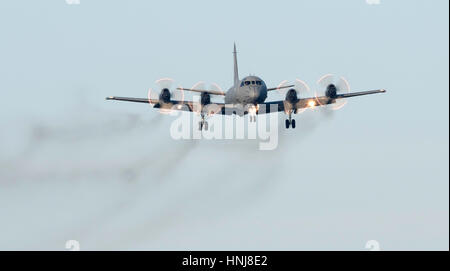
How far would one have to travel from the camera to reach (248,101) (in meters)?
89.9

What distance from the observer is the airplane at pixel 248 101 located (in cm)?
9025

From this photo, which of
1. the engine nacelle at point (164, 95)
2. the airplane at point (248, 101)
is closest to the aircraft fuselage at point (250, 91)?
the airplane at point (248, 101)

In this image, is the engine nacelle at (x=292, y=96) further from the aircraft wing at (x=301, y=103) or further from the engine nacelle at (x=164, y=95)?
the engine nacelle at (x=164, y=95)

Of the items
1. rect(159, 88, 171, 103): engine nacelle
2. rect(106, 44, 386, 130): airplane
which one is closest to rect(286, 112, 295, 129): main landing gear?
rect(106, 44, 386, 130): airplane

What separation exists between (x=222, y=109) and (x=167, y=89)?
4.83 m

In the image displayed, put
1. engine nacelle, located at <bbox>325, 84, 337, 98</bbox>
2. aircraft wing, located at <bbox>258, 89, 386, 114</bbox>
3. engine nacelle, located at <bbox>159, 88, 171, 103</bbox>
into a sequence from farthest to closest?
engine nacelle, located at <bbox>159, 88, 171, 103</bbox>, aircraft wing, located at <bbox>258, 89, 386, 114</bbox>, engine nacelle, located at <bbox>325, 84, 337, 98</bbox>

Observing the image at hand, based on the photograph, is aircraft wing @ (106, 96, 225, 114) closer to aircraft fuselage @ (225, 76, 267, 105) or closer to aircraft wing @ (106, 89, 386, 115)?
aircraft wing @ (106, 89, 386, 115)

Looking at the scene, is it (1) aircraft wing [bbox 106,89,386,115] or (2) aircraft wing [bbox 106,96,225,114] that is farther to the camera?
(2) aircraft wing [bbox 106,96,225,114]

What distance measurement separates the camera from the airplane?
90.2 metres

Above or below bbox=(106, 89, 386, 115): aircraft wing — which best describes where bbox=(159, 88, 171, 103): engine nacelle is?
above

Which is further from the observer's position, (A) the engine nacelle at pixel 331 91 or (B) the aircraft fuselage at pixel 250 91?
(A) the engine nacelle at pixel 331 91
